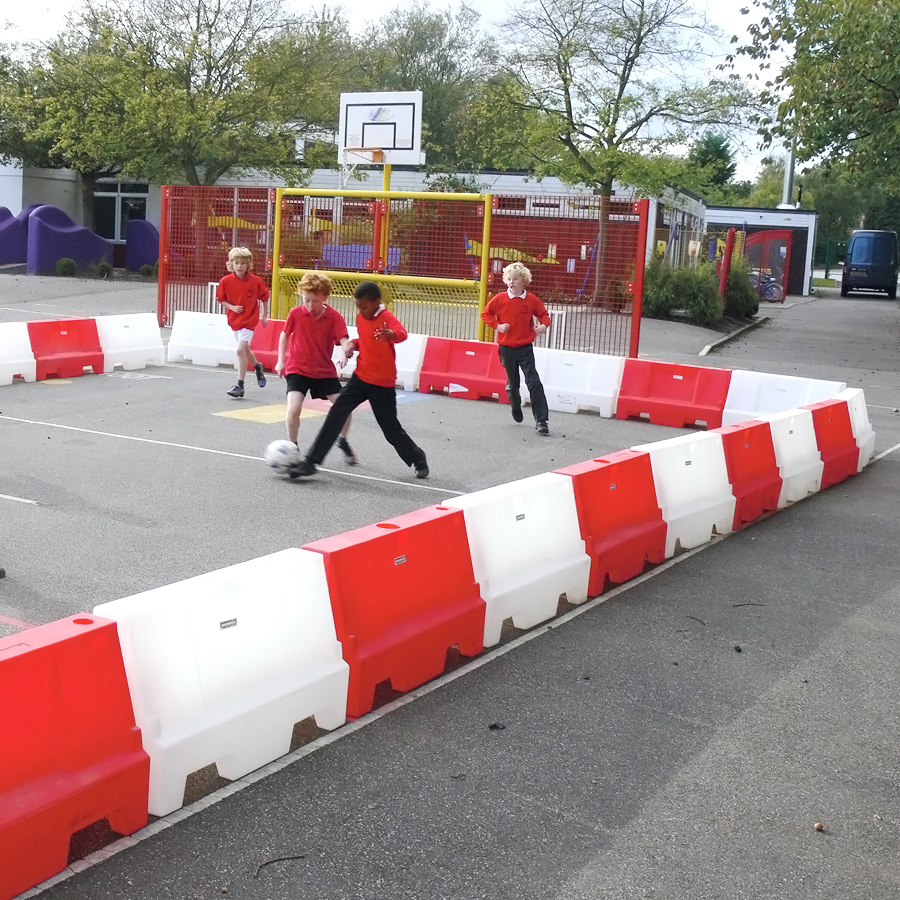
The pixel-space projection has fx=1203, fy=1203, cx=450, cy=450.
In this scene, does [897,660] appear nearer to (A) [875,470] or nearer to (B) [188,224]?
(A) [875,470]

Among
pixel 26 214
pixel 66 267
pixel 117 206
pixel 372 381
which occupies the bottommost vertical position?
pixel 66 267

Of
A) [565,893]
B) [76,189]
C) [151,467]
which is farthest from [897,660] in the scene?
[76,189]

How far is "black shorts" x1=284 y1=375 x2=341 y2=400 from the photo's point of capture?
10.4 m

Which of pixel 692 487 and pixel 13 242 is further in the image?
pixel 13 242

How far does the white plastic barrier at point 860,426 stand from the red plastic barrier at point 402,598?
6927 mm

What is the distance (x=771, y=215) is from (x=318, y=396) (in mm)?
44671

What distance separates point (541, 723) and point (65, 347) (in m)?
12.0

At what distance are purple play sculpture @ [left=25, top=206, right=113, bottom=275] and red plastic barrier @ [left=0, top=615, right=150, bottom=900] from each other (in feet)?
122

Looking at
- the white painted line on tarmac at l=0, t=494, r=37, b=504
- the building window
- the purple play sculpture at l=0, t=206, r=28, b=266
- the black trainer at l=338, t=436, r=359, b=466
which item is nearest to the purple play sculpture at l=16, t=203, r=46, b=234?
the purple play sculpture at l=0, t=206, r=28, b=266

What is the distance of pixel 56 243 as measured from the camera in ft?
128

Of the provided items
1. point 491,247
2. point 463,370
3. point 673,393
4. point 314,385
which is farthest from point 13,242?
point 314,385

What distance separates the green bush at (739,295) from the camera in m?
32.6

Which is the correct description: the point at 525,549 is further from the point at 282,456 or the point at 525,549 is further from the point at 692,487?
the point at 282,456

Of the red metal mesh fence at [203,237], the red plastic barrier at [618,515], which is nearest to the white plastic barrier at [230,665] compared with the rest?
the red plastic barrier at [618,515]
